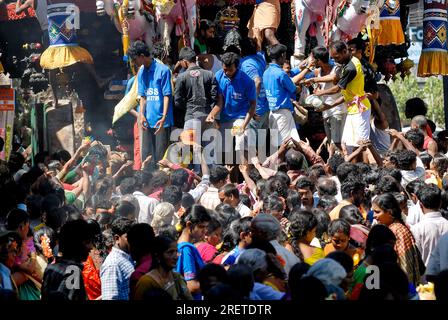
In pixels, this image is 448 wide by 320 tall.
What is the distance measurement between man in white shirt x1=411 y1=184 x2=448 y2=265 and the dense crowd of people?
13 mm

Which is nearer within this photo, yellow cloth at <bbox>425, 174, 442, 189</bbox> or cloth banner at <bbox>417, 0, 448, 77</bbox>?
yellow cloth at <bbox>425, 174, 442, 189</bbox>

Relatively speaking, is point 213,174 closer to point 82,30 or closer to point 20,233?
point 20,233

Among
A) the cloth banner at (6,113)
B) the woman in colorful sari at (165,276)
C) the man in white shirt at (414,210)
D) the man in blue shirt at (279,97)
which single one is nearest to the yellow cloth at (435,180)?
the man in white shirt at (414,210)

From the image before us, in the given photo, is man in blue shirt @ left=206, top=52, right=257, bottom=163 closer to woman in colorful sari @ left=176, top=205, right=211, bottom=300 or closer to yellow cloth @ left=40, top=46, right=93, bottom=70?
yellow cloth @ left=40, top=46, right=93, bottom=70

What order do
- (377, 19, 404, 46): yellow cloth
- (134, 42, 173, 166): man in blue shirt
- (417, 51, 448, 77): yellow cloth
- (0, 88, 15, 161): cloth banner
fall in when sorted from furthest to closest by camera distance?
1. (417, 51, 448, 77): yellow cloth
2. (377, 19, 404, 46): yellow cloth
3. (0, 88, 15, 161): cloth banner
4. (134, 42, 173, 166): man in blue shirt

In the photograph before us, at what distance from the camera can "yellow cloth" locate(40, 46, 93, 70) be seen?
1705 centimetres

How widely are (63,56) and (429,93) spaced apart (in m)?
31.6

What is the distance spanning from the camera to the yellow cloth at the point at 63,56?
17047mm

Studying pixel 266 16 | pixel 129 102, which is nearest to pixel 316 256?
pixel 129 102

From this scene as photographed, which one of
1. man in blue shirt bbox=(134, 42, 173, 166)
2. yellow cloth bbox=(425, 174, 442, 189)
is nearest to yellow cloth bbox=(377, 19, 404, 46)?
man in blue shirt bbox=(134, 42, 173, 166)

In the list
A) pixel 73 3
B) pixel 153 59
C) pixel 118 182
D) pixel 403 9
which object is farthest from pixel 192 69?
pixel 403 9

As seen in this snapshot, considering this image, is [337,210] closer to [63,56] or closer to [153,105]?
[153,105]

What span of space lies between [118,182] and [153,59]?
4.96 feet

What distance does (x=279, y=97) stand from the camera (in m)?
15.0
